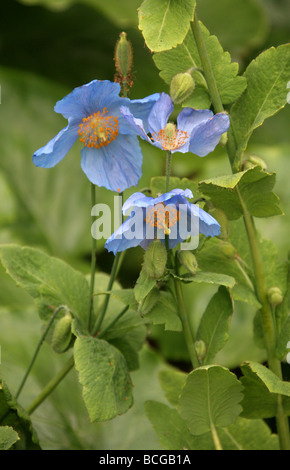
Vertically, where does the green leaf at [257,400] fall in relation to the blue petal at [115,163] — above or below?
below

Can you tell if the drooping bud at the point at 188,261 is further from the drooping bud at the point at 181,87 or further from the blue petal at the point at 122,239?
the drooping bud at the point at 181,87

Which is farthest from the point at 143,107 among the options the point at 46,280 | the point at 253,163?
the point at 46,280

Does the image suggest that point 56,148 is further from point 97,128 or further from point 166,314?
point 166,314

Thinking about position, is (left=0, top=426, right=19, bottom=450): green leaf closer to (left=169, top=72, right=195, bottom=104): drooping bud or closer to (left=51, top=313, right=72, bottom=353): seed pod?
(left=51, top=313, right=72, bottom=353): seed pod

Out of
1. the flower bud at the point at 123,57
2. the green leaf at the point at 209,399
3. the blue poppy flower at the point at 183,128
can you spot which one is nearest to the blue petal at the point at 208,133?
the blue poppy flower at the point at 183,128

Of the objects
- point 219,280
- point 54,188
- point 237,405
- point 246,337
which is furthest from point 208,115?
point 54,188

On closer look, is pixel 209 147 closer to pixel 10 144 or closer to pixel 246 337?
pixel 246 337
